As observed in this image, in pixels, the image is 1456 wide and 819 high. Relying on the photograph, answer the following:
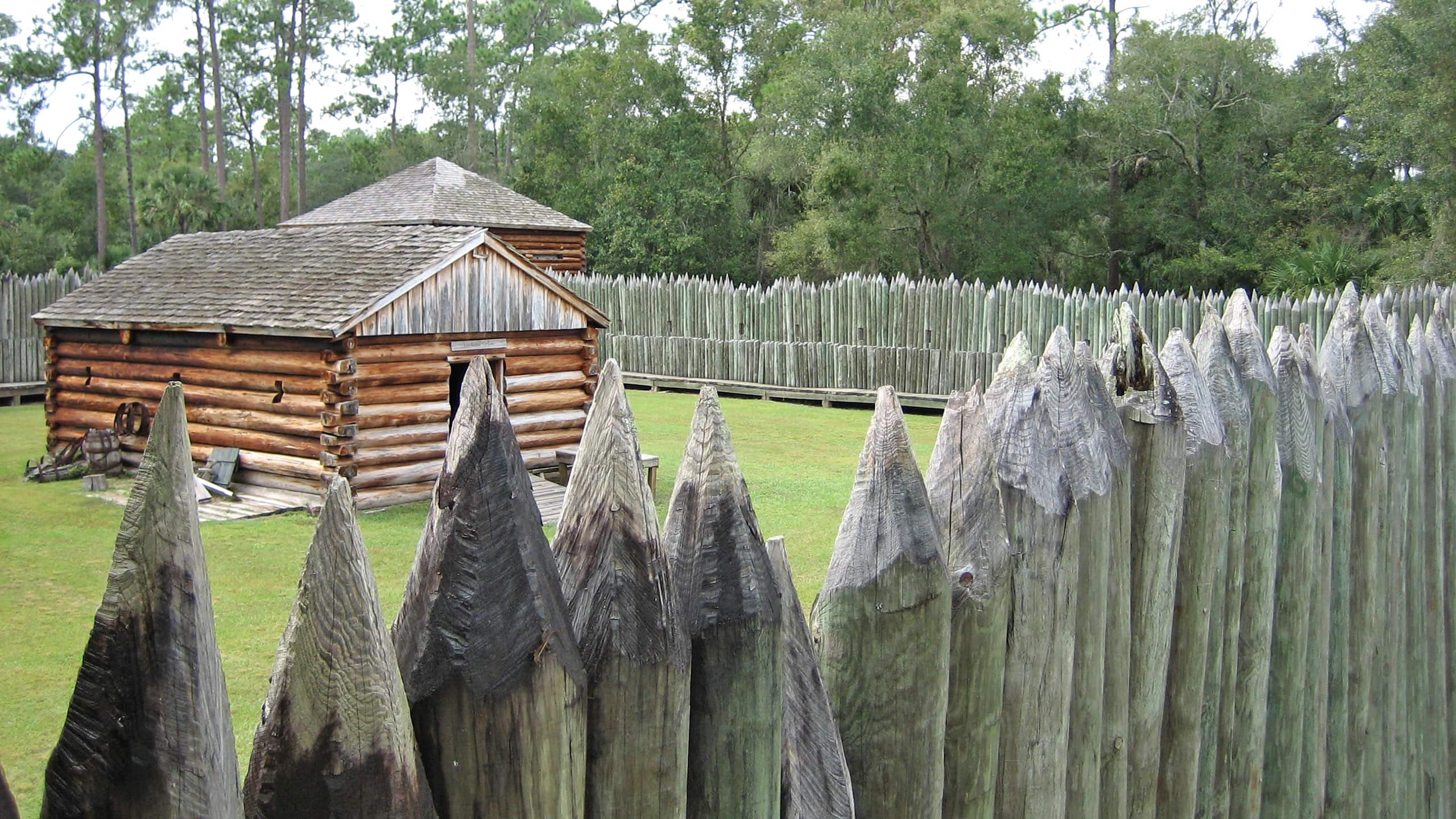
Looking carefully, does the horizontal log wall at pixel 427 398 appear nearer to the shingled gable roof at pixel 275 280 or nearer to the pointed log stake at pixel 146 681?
the shingled gable roof at pixel 275 280

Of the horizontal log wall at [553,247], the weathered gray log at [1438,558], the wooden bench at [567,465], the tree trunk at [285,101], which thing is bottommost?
the wooden bench at [567,465]

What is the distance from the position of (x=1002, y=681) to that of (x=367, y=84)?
7130cm

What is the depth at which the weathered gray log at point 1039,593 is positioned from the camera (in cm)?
222

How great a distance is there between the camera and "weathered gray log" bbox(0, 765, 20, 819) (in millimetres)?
1027

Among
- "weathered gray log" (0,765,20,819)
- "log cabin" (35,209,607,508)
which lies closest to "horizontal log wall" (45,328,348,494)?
"log cabin" (35,209,607,508)

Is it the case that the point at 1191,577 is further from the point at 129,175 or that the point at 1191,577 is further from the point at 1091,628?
the point at 129,175

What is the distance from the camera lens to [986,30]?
3528 centimetres

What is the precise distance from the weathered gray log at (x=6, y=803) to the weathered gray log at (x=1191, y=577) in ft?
7.72

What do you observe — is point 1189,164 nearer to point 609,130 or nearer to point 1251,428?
point 609,130

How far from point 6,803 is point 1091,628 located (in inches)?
76.8

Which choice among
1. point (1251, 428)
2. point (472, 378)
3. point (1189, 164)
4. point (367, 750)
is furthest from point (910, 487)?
point (1189, 164)

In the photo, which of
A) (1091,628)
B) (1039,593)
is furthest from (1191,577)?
(1039,593)

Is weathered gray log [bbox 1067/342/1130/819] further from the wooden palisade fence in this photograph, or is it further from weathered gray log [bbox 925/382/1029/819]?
weathered gray log [bbox 925/382/1029/819]

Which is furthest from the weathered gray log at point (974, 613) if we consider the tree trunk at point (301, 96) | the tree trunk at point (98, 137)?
the tree trunk at point (301, 96)
